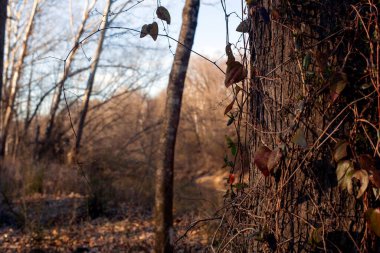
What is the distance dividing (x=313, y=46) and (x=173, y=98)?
13.3ft

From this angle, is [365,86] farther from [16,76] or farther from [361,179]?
[16,76]

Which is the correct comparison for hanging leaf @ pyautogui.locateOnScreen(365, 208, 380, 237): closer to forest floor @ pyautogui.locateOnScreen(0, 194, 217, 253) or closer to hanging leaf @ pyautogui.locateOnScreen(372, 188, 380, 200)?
hanging leaf @ pyautogui.locateOnScreen(372, 188, 380, 200)

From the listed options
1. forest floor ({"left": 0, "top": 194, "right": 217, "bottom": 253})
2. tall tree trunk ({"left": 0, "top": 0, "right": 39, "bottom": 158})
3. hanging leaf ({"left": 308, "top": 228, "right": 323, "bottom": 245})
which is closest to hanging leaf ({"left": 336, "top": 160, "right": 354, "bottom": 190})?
hanging leaf ({"left": 308, "top": 228, "right": 323, "bottom": 245})

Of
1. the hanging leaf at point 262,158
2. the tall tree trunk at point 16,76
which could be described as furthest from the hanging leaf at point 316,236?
the tall tree trunk at point 16,76

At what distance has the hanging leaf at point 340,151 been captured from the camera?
2.37 metres

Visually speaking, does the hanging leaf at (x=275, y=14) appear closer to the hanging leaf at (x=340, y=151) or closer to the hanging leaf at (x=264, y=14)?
the hanging leaf at (x=264, y=14)

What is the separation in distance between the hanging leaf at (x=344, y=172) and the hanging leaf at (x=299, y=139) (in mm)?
181

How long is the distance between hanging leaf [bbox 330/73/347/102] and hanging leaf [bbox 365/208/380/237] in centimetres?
52

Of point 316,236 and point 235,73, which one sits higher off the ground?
point 235,73

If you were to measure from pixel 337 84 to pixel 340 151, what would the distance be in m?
0.31

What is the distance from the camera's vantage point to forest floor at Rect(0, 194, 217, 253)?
7246mm

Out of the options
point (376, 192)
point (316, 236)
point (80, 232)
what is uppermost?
point (376, 192)

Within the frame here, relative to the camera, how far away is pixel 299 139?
2.43m

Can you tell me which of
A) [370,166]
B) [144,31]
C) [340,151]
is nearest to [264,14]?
[144,31]
